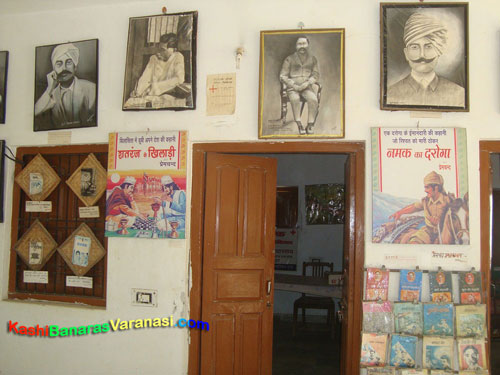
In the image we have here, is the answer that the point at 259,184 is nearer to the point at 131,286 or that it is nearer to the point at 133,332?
the point at 131,286

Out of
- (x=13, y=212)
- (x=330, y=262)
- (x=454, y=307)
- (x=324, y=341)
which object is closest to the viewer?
(x=454, y=307)

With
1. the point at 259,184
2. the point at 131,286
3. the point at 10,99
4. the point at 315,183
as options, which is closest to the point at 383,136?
the point at 259,184

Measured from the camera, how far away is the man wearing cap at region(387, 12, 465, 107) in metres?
2.86

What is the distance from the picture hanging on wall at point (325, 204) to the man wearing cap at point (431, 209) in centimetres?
356

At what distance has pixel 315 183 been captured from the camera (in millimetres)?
6586

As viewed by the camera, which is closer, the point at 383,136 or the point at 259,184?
the point at 383,136

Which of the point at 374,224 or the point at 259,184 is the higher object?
the point at 259,184

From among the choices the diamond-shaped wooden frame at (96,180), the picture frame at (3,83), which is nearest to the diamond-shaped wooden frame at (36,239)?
the diamond-shaped wooden frame at (96,180)

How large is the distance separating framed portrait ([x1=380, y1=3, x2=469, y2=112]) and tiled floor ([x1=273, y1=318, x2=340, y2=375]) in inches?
118

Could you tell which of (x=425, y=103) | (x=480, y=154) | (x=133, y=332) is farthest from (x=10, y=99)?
(x=480, y=154)

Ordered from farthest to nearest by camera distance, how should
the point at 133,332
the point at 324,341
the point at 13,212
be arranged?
1. the point at 324,341
2. the point at 13,212
3. the point at 133,332

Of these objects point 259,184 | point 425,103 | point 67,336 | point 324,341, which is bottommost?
point 324,341

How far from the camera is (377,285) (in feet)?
9.27

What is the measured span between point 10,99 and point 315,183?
4400 mm
